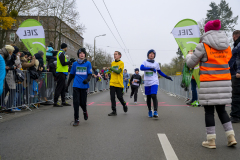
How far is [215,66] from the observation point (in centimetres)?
395

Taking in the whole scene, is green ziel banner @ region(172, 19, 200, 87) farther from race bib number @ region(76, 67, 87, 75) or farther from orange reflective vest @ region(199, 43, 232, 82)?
orange reflective vest @ region(199, 43, 232, 82)

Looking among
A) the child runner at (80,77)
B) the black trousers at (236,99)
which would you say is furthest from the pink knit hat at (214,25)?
the child runner at (80,77)

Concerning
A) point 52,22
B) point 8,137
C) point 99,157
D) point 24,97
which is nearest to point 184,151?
point 99,157

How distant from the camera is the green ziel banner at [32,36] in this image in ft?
33.4

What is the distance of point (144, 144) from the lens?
4.09 m

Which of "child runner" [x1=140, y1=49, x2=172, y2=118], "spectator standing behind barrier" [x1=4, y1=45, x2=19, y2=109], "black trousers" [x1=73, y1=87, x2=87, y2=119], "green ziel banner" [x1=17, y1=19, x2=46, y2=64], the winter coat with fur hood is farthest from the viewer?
"green ziel banner" [x1=17, y1=19, x2=46, y2=64]

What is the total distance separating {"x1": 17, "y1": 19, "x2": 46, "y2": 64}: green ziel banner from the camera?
1017cm

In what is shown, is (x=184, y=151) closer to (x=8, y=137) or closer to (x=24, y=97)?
(x=8, y=137)

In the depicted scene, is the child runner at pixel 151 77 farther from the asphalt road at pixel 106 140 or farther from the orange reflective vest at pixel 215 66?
the orange reflective vest at pixel 215 66

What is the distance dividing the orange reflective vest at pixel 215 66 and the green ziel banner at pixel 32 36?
765 cm

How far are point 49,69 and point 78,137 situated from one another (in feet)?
21.7

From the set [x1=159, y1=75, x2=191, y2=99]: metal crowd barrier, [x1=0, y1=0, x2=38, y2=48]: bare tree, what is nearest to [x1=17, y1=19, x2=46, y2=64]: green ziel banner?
[x1=159, y1=75, x2=191, y2=99]: metal crowd barrier

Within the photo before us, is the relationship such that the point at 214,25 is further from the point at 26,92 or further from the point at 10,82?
the point at 26,92

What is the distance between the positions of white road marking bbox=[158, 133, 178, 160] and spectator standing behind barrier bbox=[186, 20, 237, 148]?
58 cm
